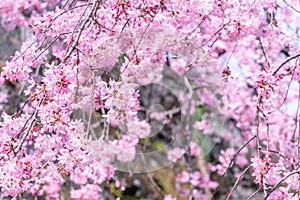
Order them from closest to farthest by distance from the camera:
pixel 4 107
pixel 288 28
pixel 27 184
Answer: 1. pixel 27 184
2. pixel 288 28
3. pixel 4 107

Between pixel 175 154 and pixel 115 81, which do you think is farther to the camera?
pixel 175 154

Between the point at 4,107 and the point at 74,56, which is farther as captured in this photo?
the point at 4,107

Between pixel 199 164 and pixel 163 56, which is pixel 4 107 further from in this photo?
pixel 199 164

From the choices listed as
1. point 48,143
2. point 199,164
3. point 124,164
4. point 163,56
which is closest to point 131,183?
point 199,164

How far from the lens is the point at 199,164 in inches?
209

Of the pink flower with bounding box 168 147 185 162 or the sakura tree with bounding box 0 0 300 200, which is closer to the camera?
the sakura tree with bounding box 0 0 300 200

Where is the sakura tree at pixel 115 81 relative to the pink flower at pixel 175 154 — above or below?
below

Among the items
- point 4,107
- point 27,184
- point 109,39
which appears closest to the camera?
point 27,184

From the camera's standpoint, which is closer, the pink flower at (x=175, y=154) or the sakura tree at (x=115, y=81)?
the sakura tree at (x=115, y=81)

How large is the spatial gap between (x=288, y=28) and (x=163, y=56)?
4.49ft

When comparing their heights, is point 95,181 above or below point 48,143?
above

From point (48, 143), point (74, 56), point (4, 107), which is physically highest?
point (4, 107)

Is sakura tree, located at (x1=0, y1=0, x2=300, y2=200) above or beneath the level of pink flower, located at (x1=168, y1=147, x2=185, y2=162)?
beneath

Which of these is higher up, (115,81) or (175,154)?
(175,154)
